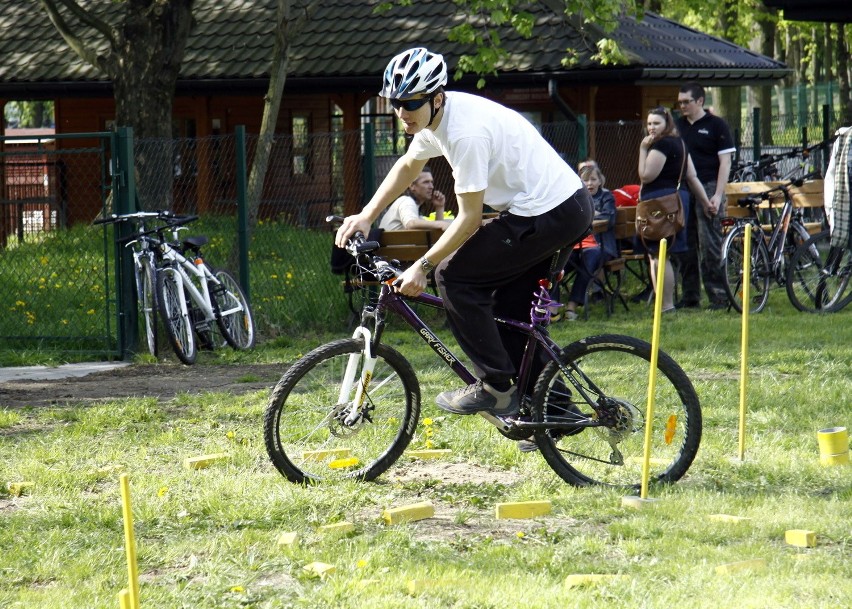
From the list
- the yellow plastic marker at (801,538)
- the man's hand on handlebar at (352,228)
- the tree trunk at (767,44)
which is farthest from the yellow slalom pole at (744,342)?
the tree trunk at (767,44)

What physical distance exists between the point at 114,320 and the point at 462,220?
6515mm

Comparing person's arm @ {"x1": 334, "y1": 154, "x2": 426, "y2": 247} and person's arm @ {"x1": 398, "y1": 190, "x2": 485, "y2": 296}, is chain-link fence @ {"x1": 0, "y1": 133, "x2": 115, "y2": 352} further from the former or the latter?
person's arm @ {"x1": 398, "y1": 190, "x2": 485, "y2": 296}

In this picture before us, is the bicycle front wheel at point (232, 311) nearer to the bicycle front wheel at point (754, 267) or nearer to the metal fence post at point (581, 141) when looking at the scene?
the bicycle front wheel at point (754, 267)

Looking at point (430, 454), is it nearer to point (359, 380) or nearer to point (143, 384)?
point (359, 380)

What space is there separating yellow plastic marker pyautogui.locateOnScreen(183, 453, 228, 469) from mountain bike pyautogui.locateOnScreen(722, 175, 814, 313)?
649 cm

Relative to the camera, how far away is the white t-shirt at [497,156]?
5.36 meters

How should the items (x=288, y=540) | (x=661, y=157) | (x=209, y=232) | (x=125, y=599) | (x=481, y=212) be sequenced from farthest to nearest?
(x=209, y=232), (x=661, y=157), (x=481, y=212), (x=288, y=540), (x=125, y=599)

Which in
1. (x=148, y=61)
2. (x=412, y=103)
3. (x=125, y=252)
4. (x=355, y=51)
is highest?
(x=355, y=51)

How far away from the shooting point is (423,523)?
537 centimetres

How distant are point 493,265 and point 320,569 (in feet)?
5.11

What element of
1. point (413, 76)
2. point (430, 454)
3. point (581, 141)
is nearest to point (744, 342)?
point (430, 454)

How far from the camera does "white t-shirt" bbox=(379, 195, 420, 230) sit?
37.1 feet

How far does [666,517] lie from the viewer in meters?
5.27

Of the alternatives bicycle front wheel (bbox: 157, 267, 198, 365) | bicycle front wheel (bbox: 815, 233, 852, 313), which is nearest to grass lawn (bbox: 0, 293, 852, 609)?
bicycle front wheel (bbox: 157, 267, 198, 365)
